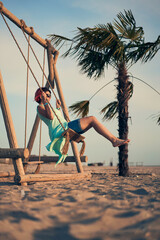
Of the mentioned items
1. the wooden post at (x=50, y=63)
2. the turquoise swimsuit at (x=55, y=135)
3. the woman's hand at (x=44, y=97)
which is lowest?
the turquoise swimsuit at (x=55, y=135)

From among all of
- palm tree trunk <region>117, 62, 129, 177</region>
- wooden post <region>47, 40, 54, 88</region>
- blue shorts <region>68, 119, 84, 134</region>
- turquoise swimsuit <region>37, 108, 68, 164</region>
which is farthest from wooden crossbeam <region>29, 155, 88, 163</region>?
wooden post <region>47, 40, 54, 88</region>

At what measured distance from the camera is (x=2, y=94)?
467 cm

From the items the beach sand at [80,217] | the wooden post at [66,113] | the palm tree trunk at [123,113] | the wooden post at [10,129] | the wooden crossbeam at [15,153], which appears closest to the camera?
the beach sand at [80,217]

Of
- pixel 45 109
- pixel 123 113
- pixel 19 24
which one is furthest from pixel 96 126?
pixel 123 113

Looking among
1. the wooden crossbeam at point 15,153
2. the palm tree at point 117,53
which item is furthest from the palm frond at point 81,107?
the wooden crossbeam at point 15,153

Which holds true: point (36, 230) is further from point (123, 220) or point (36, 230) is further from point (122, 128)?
point (122, 128)

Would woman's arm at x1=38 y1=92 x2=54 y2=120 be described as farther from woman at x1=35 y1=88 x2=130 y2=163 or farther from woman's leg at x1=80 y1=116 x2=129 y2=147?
woman's leg at x1=80 y1=116 x2=129 y2=147

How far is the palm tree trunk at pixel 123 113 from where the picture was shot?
7.48m

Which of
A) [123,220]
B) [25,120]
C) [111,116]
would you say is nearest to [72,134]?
[25,120]

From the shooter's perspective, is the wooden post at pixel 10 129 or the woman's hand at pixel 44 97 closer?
the wooden post at pixel 10 129

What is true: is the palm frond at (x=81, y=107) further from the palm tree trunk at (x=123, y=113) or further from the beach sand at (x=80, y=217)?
the beach sand at (x=80, y=217)

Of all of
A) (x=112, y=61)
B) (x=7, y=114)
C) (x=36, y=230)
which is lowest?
(x=36, y=230)

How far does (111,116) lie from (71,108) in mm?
1331

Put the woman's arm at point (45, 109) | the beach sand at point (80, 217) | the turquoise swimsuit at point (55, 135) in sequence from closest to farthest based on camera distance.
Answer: the beach sand at point (80, 217)
the woman's arm at point (45, 109)
the turquoise swimsuit at point (55, 135)
